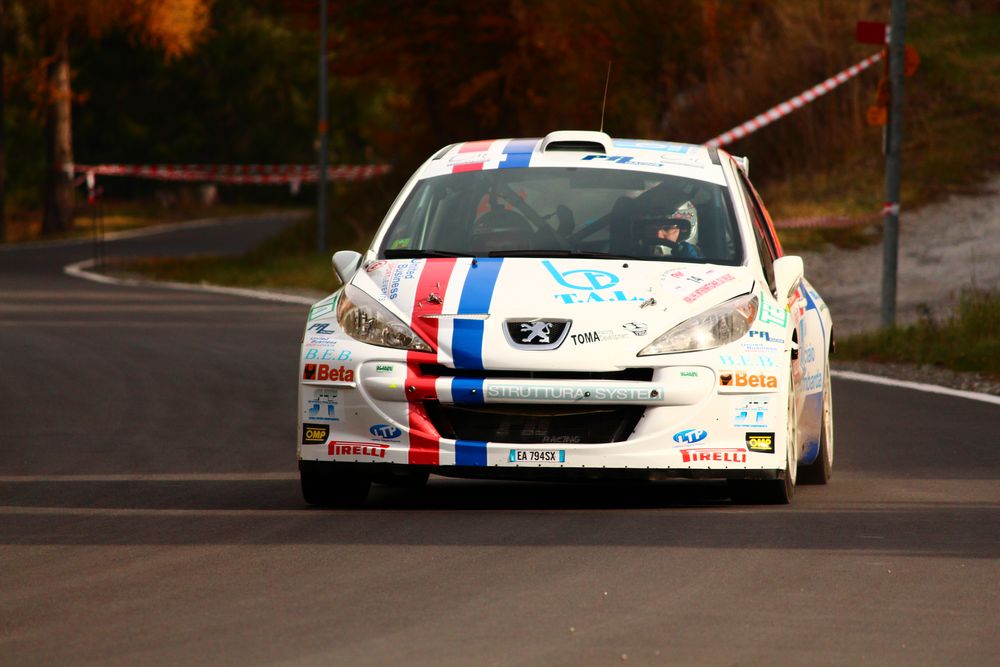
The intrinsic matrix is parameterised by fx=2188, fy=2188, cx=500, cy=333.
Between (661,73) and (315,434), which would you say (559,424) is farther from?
(661,73)

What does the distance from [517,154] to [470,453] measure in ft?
6.90

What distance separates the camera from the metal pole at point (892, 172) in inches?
827

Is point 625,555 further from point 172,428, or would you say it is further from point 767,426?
point 172,428

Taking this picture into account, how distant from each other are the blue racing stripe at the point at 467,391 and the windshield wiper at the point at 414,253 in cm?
101

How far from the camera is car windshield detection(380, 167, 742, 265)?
988cm

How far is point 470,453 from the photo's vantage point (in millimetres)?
9047

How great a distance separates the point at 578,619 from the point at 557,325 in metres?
2.50

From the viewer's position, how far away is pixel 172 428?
13.2 m

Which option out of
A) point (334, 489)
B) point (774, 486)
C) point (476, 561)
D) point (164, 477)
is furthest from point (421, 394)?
point (164, 477)

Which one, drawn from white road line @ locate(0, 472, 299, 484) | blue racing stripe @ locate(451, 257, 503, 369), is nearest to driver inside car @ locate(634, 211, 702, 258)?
blue racing stripe @ locate(451, 257, 503, 369)

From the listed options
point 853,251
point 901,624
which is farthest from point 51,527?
point 853,251

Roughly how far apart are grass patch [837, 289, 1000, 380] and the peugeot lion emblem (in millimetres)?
8743

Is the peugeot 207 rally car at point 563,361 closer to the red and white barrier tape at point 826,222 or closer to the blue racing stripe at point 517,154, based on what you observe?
the blue racing stripe at point 517,154

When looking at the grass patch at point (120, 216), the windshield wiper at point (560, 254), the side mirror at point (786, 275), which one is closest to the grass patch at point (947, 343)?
the side mirror at point (786, 275)
